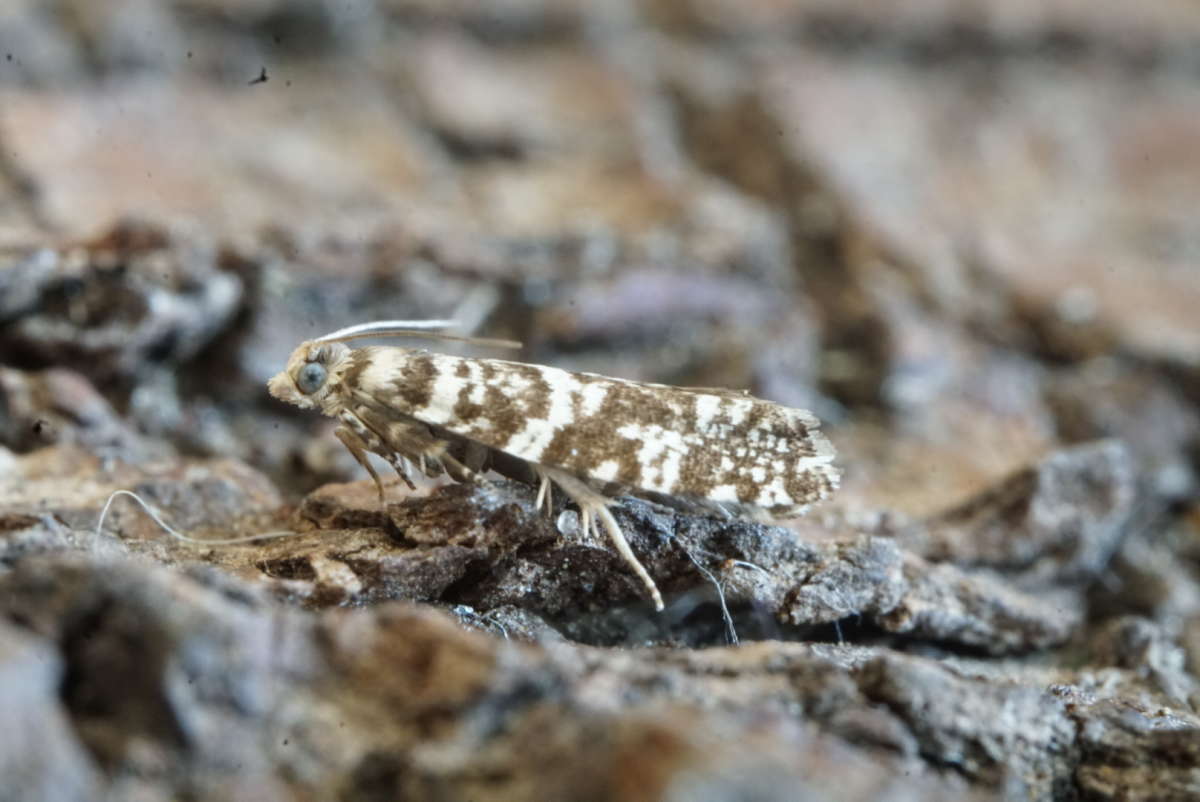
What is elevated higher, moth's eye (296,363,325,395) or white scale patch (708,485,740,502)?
moth's eye (296,363,325,395)

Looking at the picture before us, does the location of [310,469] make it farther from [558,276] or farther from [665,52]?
[665,52]

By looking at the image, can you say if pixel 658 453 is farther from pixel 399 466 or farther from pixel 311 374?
pixel 311 374

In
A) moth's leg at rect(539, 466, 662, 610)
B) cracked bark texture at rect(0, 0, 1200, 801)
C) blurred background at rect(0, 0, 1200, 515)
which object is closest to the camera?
cracked bark texture at rect(0, 0, 1200, 801)

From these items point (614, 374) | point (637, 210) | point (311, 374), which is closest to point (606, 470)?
point (311, 374)

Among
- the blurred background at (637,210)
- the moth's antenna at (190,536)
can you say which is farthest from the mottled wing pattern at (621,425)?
the blurred background at (637,210)

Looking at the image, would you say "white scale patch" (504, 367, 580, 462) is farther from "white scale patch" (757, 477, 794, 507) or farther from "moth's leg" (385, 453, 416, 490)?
"white scale patch" (757, 477, 794, 507)

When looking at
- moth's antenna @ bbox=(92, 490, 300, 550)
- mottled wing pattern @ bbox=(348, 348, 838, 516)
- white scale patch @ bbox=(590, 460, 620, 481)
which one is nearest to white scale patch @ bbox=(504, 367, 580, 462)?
mottled wing pattern @ bbox=(348, 348, 838, 516)

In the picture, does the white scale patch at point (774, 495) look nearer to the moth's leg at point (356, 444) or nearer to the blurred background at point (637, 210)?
the moth's leg at point (356, 444)
